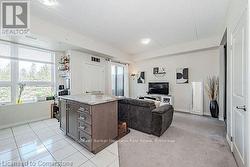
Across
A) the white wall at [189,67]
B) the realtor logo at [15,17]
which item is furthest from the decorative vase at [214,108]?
the realtor logo at [15,17]

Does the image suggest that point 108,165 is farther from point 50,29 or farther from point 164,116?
point 50,29

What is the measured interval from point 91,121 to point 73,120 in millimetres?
616

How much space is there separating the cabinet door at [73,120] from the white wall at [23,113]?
2.11 m

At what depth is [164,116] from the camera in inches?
109

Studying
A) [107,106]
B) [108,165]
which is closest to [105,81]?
[107,106]

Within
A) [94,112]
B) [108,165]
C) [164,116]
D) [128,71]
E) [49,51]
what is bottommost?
[108,165]

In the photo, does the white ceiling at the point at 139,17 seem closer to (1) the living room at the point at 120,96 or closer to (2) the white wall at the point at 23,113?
(1) the living room at the point at 120,96

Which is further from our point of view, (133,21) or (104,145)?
(133,21)

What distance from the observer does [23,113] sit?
362 cm

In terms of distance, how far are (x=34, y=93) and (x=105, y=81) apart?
8.68 ft

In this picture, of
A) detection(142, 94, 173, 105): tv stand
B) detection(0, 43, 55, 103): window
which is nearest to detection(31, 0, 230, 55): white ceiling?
detection(0, 43, 55, 103): window

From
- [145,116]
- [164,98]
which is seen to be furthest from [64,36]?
[164,98]

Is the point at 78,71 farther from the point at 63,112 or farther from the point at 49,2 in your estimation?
the point at 49,2

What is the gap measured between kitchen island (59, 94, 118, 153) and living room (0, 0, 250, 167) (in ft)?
0.06
